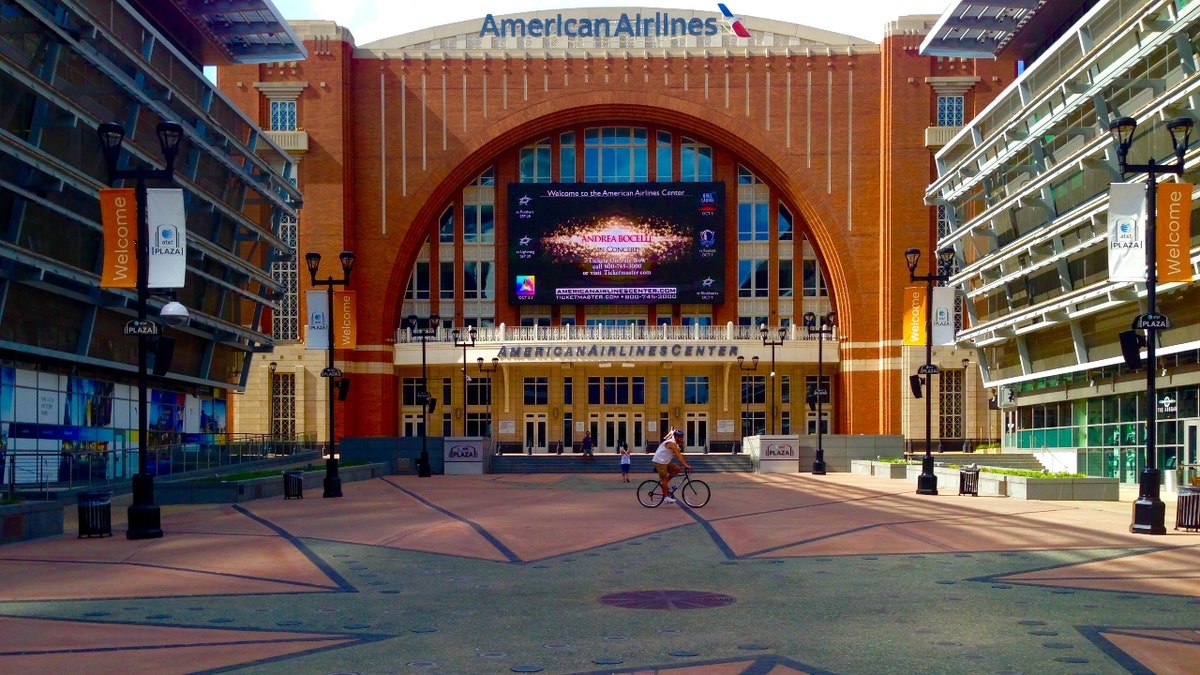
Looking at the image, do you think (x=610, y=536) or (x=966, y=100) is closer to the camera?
(x=610, y=536)

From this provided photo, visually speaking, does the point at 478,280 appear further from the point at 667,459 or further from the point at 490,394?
the point at 667,459

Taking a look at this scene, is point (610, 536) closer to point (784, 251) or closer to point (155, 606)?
point (155, 606)

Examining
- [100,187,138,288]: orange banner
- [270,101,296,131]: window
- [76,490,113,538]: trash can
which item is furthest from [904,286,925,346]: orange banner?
[270,101,296,131]: window

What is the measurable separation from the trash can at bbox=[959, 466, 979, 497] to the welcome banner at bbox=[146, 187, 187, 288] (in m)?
21.2

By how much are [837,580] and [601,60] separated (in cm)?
5709

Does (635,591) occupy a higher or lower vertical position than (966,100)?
lower

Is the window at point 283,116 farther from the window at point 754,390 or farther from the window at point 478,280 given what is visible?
the window at point 754,390

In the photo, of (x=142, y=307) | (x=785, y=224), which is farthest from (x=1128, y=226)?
(x=785, y=224)

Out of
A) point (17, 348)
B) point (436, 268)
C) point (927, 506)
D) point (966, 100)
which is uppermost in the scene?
point (966, 100)

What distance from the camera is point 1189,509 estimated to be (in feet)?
69.7

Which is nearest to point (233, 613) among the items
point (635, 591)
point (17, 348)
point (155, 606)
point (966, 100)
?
point (155, 606)

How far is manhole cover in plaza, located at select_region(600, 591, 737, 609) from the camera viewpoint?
12977 mm

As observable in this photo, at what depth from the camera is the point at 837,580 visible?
15039 millimetres

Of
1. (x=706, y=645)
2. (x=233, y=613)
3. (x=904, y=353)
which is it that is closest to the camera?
(x=706, y=645)
